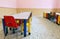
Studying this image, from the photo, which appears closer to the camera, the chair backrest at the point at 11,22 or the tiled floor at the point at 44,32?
the chair backrest at the point at 11,22

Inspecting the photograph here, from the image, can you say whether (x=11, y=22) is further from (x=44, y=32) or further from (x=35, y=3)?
(x=35, y=3)

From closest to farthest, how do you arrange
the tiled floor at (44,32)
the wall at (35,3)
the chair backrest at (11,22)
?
1. the chair backrest at (11,22)
2. the tiled floor at (44,32)
3. the wall at (35,3)

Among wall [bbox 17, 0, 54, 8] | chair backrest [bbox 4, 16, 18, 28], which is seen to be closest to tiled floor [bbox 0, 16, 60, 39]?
chair backrest [bbox 4, 16, 18, 28]

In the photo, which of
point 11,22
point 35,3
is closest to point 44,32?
point 11,22

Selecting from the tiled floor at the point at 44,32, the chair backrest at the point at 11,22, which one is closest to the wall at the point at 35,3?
the tiled floor at the point at 44,32

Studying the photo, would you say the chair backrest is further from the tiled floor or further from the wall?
the wall

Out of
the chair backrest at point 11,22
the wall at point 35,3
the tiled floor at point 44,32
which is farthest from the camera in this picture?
the wall at point 35,3

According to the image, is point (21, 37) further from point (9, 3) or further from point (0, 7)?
point (9, 3)

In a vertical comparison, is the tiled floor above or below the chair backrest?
below

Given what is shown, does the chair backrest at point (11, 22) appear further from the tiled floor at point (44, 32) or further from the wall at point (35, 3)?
the wall at point (35, 3)

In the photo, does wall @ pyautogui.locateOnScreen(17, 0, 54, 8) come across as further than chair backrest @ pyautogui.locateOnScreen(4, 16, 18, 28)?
Yes

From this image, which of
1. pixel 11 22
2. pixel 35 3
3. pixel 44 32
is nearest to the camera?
pixel 11 22

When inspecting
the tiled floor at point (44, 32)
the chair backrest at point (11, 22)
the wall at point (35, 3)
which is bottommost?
the tiled floor at point (44, 32)

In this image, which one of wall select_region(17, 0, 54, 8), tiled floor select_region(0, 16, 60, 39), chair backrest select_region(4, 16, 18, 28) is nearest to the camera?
chair backrest select_region(4, 16, 18, 28)
